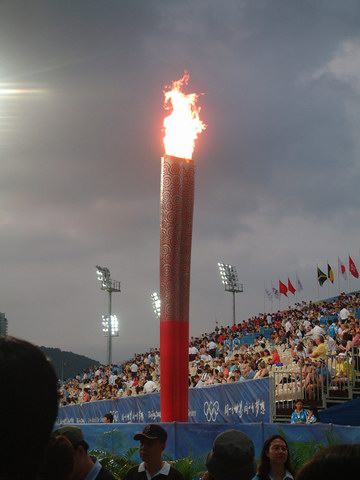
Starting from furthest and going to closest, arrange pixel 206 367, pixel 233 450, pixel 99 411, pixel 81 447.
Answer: pixel 206 367, pixel 99 411, pixel 81 447, pixel 233 450

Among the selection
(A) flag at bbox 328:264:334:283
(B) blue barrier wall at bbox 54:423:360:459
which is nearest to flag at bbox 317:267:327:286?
(A) flag at bbox 328:264:334:283

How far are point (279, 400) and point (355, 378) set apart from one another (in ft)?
6.16

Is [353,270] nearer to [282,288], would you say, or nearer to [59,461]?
[282,288]

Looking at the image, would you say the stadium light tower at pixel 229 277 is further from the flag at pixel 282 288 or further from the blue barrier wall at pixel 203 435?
the blue barrier wall at pixel 203 435

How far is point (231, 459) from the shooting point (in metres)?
3.56

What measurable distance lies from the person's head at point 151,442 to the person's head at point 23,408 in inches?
163

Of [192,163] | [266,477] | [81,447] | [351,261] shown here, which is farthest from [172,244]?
[351,261]

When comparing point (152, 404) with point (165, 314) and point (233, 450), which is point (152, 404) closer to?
point (165, 314)

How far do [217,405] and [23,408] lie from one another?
15.7 m

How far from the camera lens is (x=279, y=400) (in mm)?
17266

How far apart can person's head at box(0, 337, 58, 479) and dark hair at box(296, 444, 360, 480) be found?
2.28 feet

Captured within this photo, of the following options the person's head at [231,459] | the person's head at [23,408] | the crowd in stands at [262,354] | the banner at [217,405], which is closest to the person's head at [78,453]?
the person's head at [231,459]

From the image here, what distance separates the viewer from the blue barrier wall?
10070 mm

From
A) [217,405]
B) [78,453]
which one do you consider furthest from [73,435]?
[217,405]
